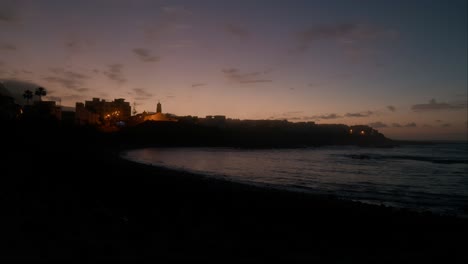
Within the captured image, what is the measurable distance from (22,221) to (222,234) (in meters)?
5.57

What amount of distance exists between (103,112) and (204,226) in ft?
468

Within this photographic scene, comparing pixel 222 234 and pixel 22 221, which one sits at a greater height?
pixel 22 221

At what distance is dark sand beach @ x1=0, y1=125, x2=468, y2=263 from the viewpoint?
5.27 m

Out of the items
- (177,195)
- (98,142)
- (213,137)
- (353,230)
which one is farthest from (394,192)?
(213,137)

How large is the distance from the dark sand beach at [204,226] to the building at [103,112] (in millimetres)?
94557

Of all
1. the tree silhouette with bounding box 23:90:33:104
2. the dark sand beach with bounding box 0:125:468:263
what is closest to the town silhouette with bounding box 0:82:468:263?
the dark sand beach with bounding box 0:125:468:263

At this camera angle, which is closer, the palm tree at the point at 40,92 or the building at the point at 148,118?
the palm tree at the point at 40,92

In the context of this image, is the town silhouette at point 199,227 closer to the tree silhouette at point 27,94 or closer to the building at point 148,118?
the tree silhouette at point 27,94

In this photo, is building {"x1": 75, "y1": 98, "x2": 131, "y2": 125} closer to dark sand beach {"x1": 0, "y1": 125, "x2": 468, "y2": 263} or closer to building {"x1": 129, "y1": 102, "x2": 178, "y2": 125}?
building {"x1": 129, "y1": 102, "x2": 178, "y2": 125}

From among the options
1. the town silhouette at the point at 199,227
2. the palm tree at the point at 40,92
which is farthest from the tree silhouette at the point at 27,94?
the town silhouette at the point at 199,227

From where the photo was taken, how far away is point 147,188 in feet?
60.7

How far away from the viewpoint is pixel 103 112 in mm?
140375

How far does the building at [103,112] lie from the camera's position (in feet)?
340

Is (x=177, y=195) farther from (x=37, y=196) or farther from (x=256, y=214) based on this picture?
(x=37, y=196)
